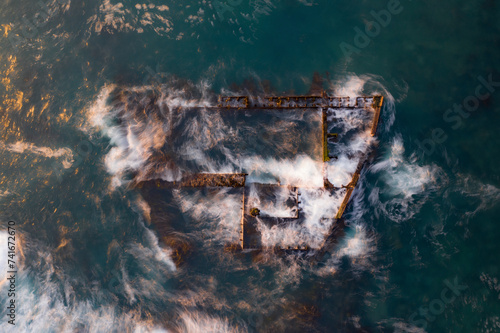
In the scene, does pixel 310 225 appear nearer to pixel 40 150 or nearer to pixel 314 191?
pixel 314 191

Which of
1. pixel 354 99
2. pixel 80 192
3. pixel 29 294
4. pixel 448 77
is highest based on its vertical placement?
pixel 448 77

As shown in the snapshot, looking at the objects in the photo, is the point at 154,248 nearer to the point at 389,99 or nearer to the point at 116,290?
the point at 116,290

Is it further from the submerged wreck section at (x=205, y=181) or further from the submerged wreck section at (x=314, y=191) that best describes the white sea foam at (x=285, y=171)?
the submerged wreck section at (x=205, y=181)

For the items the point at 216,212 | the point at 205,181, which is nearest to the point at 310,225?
the point at 216,212

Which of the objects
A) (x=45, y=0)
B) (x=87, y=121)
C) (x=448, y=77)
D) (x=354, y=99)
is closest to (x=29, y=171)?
(x=87, y=121)

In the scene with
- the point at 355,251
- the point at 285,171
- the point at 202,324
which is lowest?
the point at 202,324

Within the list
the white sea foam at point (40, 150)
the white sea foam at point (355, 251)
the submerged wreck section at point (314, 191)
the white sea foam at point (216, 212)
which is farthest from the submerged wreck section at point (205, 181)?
the white sea foam at point (355, 251)
